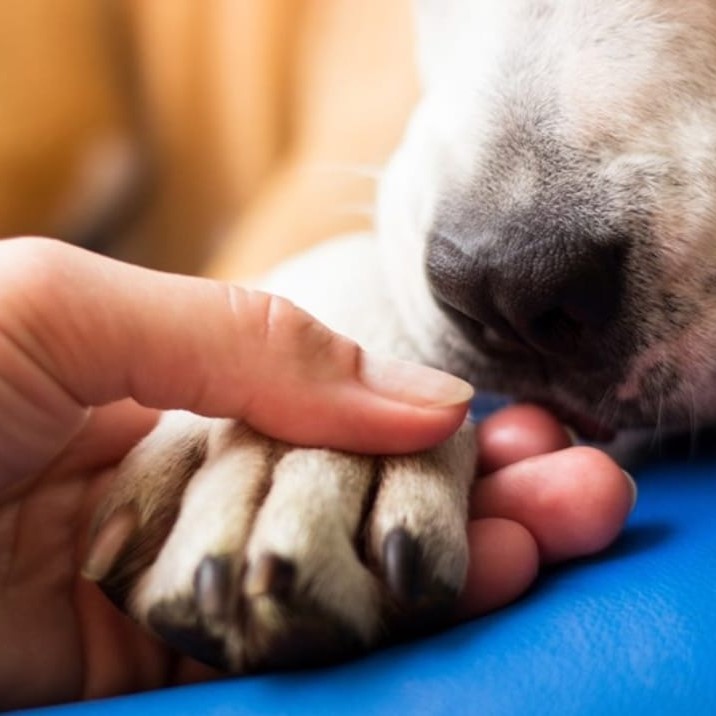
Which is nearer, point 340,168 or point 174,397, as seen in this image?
point 174,397

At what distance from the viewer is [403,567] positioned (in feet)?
1.96

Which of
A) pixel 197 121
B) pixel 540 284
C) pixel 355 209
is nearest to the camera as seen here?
pixel 540 284

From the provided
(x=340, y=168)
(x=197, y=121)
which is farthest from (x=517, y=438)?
(x=197, y=121)

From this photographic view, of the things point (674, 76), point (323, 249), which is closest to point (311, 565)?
point (674, 76)

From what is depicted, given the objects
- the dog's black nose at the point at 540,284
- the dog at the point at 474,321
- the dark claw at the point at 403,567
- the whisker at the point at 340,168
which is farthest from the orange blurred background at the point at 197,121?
the dark claw at the point at 403,567

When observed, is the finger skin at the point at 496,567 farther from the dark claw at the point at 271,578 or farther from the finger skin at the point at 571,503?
the dark claw at the point at 271,578

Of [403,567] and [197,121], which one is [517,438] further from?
[197,121]

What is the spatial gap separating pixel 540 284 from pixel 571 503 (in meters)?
0.16

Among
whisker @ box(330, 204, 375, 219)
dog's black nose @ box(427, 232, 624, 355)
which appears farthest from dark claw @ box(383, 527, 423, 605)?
whisker @ box(330, 204, 375, 219)

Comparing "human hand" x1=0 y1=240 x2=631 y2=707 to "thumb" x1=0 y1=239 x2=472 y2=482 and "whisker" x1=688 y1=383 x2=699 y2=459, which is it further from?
"whisker" x1=688 y1=383 x2=699 y2=459

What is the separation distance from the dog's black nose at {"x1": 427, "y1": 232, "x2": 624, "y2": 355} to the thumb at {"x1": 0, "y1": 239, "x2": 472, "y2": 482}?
0.34 ft

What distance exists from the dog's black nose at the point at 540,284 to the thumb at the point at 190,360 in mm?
105

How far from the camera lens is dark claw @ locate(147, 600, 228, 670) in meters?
0.59

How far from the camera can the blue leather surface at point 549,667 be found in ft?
1.83
